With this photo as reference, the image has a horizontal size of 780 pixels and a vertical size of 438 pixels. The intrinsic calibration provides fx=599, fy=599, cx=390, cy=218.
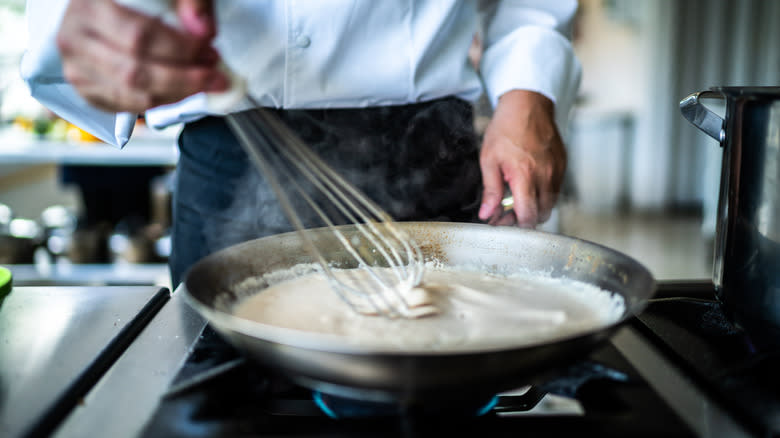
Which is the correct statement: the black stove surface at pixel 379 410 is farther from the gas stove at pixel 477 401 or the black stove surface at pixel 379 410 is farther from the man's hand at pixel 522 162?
the man's hand at pixel 522 162

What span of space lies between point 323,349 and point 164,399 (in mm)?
158

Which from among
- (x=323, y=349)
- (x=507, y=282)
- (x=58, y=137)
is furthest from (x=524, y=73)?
(x=58, y=137)

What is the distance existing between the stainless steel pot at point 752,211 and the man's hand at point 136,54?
46cm

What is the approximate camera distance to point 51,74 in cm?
72

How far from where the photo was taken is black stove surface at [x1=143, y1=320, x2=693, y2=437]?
1.36 ft

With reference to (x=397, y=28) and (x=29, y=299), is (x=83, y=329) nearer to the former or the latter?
(x=29, y=299)

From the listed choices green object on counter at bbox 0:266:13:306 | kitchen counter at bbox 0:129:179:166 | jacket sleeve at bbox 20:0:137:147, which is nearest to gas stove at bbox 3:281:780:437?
green object on counter at bbox 0:266:13:306

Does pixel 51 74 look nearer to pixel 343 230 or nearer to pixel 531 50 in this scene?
pixel 343 230

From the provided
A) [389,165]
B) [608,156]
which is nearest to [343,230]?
[389,165]

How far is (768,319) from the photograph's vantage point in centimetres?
53

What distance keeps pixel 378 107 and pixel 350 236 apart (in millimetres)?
233

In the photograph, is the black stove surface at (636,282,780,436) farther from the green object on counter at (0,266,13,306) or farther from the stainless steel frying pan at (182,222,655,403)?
the green object on counter at (0,266,13,306)

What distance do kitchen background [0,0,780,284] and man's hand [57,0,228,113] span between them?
6.27ft

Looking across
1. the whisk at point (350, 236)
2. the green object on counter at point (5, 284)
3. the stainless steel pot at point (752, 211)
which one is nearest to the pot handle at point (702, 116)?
the stainless steel pot at point (752, 211)
